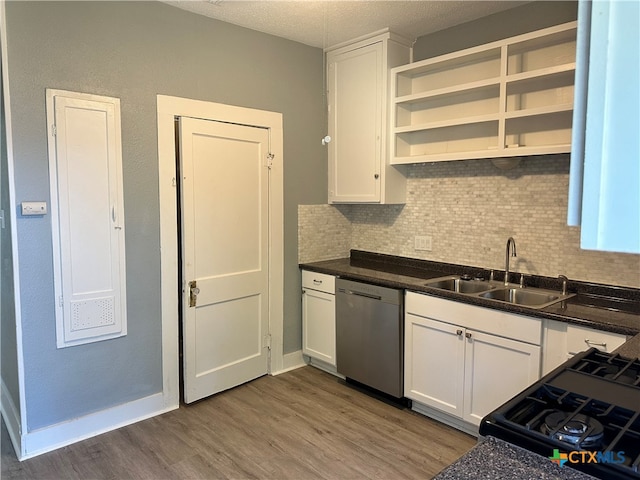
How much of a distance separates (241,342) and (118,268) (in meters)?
1.12

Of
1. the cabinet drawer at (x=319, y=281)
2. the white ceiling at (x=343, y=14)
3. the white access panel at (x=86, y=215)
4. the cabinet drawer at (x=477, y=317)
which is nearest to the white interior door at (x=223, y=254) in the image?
the cabinet drawer at (x=319, y=281)

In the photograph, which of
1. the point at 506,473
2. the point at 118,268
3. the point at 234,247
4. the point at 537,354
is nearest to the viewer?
the point at 506,473

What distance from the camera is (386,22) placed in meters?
3.19

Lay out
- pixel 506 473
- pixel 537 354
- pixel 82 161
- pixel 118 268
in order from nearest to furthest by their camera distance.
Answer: pixel 506 473 < pixel 537 354 < pixel 82 161 < pixel 118 268

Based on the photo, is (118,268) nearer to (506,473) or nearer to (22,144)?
(22,144)

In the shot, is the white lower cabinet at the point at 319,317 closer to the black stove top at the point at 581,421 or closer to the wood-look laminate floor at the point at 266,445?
the wood-look laminate floor at the point at 266,445

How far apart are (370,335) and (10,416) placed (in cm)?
232

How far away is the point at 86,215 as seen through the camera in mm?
2637

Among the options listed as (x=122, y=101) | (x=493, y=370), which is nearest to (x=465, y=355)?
(x=493, y=370)

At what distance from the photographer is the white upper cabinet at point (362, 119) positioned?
3.43 metres

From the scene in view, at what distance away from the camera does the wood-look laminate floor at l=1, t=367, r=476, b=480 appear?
2434 millimetres

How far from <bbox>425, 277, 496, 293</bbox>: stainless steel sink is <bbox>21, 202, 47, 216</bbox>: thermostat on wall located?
7.57 feet


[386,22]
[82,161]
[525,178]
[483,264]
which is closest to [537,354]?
[483,264]

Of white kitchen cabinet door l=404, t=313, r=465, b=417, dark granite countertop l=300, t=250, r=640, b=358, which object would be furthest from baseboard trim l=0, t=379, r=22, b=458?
white kitchen cabinet door l=404, t=313, r=465, b=417
